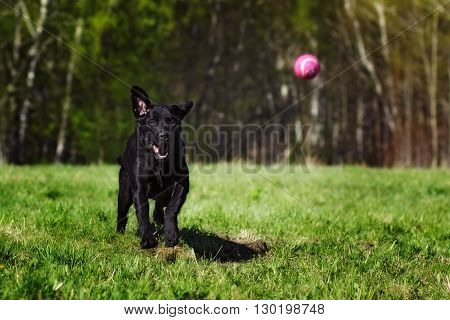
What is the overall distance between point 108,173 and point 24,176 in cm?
240

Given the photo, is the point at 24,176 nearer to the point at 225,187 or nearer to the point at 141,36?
the point at 225,187

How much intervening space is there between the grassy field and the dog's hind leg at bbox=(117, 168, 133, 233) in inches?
5.3

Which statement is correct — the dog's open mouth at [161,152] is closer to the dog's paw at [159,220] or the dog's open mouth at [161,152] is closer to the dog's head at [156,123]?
the dog's head at [156,123]

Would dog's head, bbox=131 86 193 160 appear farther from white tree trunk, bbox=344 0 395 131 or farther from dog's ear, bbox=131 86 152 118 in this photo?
white tree trunk, bbox=344 0 395 131

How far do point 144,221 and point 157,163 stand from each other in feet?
2.25

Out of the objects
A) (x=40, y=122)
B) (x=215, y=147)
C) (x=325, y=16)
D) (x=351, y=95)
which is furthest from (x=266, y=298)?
(x=351, y=95)

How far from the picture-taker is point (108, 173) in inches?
512

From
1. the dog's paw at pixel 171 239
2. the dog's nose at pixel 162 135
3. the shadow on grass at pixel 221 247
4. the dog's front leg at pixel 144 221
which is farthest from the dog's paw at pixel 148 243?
the dog's nose at pixel 162 135

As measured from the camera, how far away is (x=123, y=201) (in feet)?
21.4

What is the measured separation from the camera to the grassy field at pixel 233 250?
4.36 meters

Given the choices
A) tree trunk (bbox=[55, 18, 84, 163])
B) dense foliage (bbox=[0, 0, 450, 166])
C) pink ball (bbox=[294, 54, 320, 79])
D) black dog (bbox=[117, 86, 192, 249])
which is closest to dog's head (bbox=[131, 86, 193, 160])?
black dog (bbox=[117, 86, 192, 249])

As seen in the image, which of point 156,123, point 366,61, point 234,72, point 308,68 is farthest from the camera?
point 366,61

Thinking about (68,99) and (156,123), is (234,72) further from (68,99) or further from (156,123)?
(156,123)

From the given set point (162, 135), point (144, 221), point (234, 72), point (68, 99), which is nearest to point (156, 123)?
point (162, 135)
